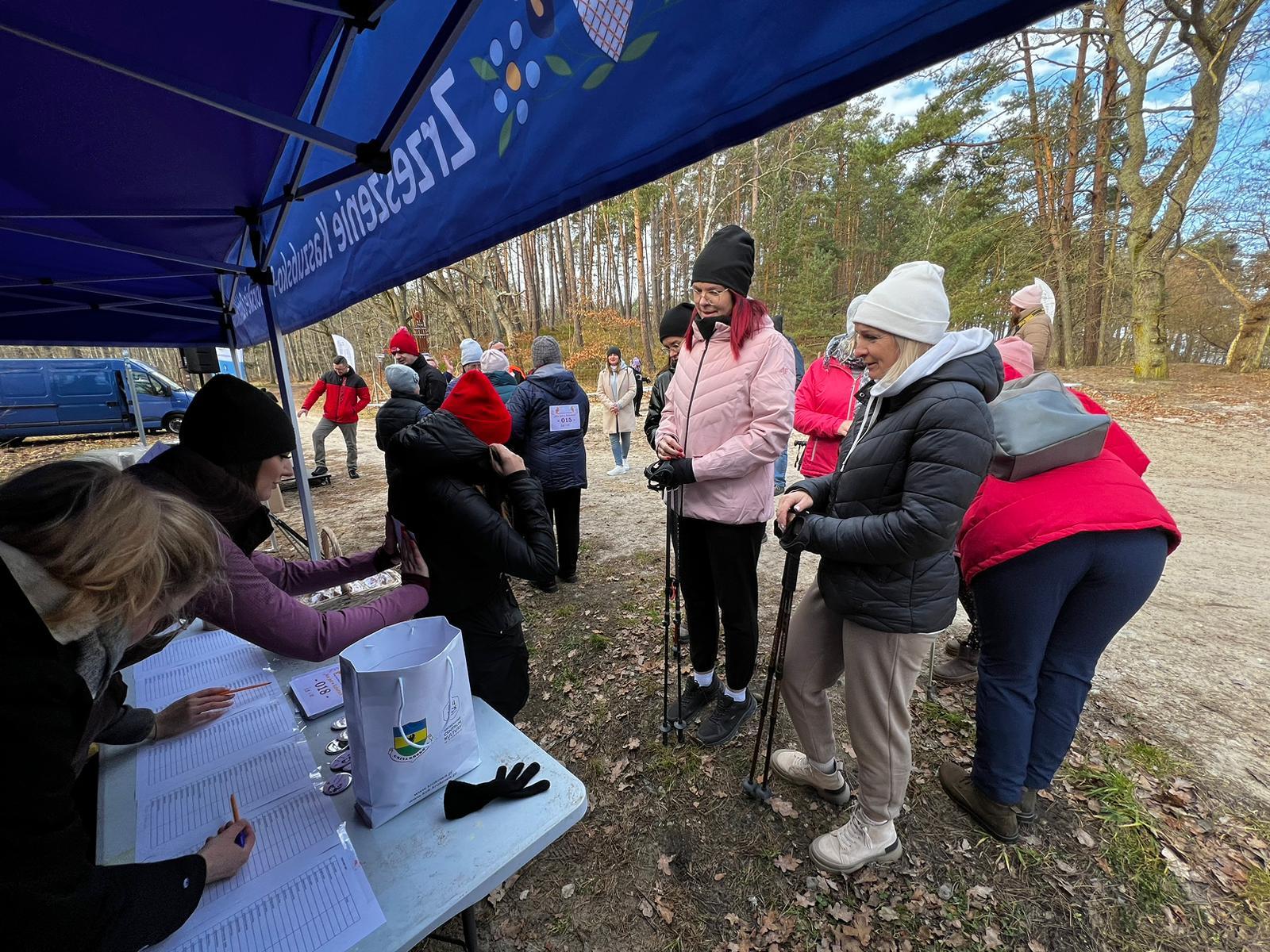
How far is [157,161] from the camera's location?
6.84ft

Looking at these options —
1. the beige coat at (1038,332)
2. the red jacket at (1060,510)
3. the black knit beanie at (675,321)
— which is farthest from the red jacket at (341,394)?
the red jacket at (1060,510)

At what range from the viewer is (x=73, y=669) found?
0.95 m

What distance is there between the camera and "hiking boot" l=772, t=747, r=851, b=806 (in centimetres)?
227

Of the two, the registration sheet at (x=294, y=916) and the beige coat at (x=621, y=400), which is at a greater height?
the beige coat at (x=621, y=400)

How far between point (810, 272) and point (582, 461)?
910 inches

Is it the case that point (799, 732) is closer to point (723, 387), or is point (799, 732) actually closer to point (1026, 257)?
point (723, 387)

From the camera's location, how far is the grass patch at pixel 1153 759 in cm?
240

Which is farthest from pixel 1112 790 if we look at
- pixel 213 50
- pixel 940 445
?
pixel 213 50

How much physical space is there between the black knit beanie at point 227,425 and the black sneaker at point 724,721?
7.60ft

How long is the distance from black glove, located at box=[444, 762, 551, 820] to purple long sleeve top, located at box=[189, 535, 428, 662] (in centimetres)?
62

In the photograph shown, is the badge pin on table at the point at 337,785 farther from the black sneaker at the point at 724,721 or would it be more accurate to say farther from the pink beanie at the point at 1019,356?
the pink beanie at the point at 1019,356

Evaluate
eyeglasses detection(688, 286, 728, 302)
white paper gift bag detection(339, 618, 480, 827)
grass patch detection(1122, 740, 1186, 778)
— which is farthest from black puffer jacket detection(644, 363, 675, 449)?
grass patch detection(1122, 740, 1186, 778)

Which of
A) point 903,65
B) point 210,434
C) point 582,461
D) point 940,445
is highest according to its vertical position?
point 903,65

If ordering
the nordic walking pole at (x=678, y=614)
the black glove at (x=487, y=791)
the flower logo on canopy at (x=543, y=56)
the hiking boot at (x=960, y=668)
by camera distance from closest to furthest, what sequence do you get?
the flower logo on canopy at (x=543, y=56) < the black glove at (x=487, y=791) < the nordic walking pole at (x=678, y=614) < the hiking boot at (x=960, y=668)
